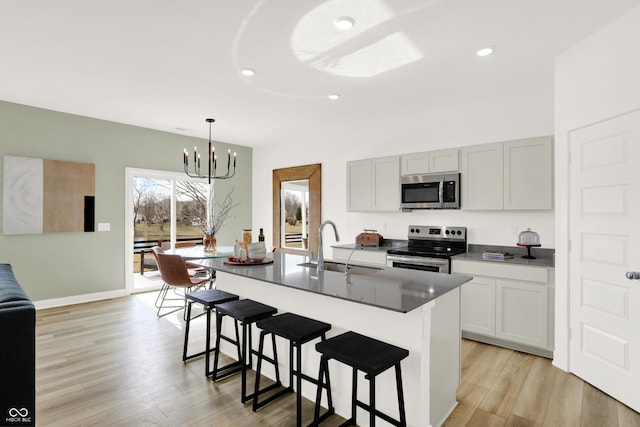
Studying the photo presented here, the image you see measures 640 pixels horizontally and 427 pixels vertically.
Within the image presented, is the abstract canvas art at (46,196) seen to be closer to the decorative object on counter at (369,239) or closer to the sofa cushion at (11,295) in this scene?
the sofa cushion at (11,295)

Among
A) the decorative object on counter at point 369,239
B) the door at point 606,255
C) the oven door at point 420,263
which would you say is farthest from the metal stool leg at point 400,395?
the decorative object on counter at point 369,239

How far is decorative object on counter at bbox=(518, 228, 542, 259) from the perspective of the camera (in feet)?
11.5

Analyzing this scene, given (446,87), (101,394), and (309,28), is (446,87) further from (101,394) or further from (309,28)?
(101,394)

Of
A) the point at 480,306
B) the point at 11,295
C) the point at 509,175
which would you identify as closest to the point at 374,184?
the point at 509,175

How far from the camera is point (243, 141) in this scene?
6.38m

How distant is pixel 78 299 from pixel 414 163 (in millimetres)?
4886

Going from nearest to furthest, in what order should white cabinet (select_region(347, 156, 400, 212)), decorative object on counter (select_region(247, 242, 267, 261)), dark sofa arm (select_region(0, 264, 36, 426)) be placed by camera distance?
dark sofa arm (select_region(0, 264, 36, 426))
decorative object on counter (select_region(247, 242, 267, 261))
white cabinet (select_region(347, 156, 400, 212))

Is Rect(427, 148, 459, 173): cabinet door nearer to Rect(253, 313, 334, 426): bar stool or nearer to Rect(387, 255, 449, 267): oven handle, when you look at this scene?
Rect(387, 255, 449, 267): oven handle

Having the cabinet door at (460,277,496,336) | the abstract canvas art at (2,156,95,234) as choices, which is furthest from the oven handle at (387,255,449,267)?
the abstract canvas art at (2,156,95,234)

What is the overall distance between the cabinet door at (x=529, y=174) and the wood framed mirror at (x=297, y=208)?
9.50ft

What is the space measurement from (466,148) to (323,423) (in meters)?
3.08

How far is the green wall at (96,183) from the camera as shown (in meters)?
4.32

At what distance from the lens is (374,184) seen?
4.65 m

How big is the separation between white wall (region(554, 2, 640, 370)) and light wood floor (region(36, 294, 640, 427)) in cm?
50
